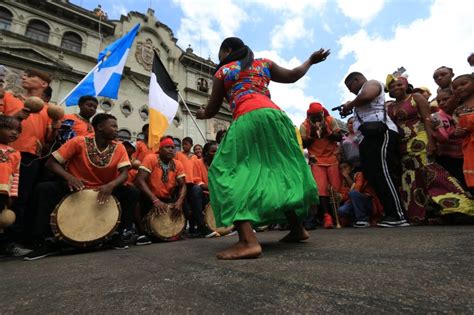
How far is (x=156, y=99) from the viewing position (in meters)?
6.50

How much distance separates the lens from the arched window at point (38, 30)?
1479 cm

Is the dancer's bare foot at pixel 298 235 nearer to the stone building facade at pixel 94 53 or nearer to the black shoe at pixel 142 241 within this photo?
the black shoe at pixel 142 241

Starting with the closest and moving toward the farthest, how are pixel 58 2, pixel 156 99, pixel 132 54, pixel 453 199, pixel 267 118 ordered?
pixel 267 118 → pixel 453 199 → pixel 156 99 → pixel 58 2 → pixel 132 54

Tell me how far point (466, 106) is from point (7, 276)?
407 centimetres

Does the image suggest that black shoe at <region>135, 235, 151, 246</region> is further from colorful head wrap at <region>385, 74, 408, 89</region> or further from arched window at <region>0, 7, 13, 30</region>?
arched window at <region>0, 7, 13, 30</region>

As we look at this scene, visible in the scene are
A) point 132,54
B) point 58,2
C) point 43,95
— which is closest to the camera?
point 43,95

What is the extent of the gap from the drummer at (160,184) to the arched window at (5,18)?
15681 mm

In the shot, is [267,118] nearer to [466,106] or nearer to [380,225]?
[380,225]

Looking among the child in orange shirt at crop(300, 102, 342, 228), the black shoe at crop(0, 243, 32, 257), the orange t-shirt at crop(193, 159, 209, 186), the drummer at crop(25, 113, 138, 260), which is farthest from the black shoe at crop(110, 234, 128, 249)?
the child in orange shirt at crop(300, 102, 342, 228)

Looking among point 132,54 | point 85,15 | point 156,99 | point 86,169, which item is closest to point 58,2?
point 85,15

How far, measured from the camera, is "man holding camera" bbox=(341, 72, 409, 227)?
3111mm

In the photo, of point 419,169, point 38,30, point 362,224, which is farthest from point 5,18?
point 419,169

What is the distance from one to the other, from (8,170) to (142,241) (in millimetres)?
1587

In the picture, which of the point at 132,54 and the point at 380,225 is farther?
the point at 132,54
